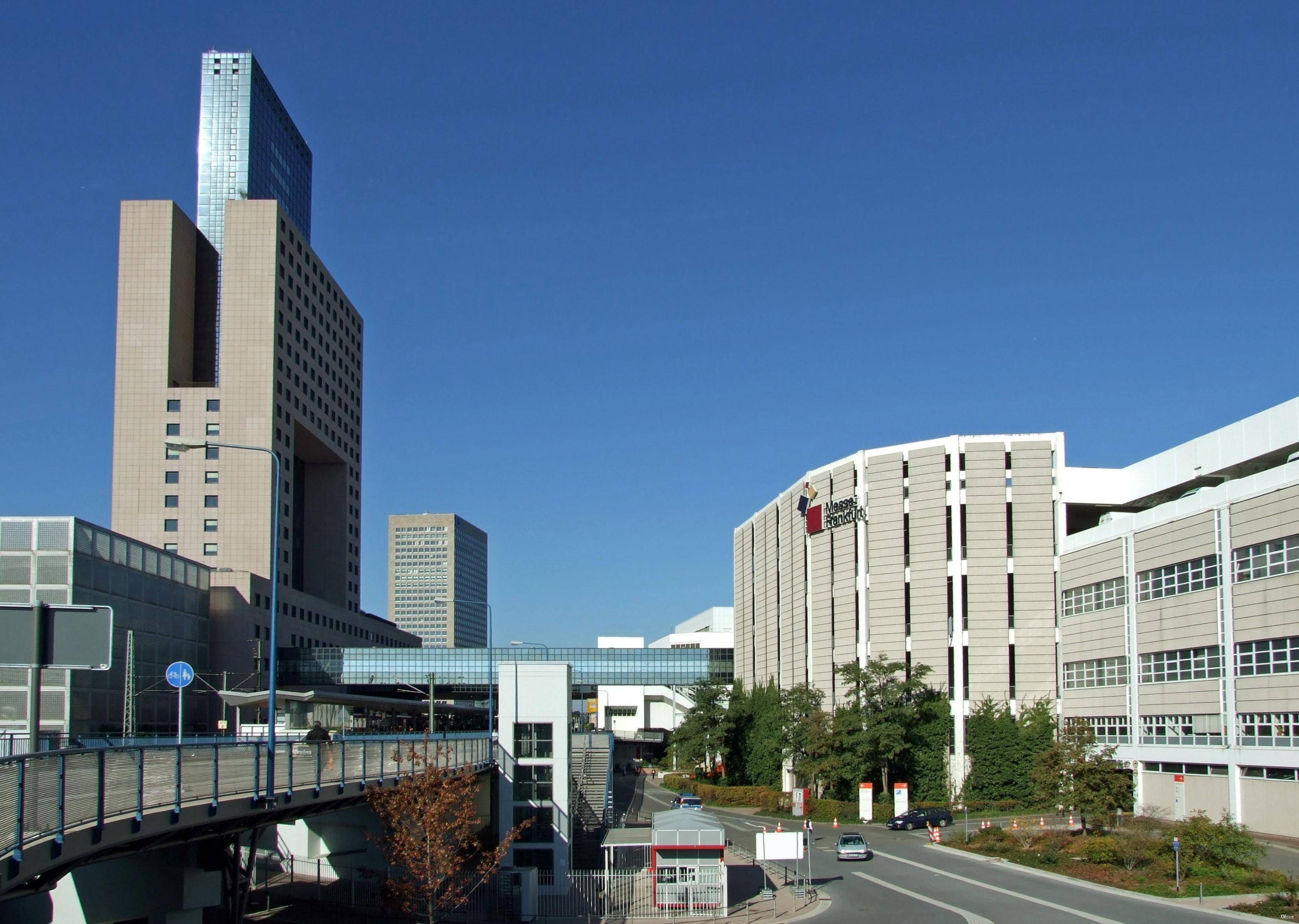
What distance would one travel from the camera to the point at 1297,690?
171 ft

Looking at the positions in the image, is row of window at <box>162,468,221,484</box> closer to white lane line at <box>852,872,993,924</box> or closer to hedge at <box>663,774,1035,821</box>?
hedge at <box>663,774,1035,821</box>

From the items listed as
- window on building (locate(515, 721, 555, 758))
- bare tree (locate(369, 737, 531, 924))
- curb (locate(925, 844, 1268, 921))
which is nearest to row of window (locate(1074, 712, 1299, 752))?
curb (locate(925, 844, 1268, 921))

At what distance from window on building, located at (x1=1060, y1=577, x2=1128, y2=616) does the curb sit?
1812 cm

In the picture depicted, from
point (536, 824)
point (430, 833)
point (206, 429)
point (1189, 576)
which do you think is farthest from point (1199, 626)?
point (206, 429)

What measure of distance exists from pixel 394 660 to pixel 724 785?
144ft

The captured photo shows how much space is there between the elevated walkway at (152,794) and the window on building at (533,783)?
8.99 meters

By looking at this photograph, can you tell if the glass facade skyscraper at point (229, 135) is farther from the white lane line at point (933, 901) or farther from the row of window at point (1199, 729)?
the white lane line at point (933, 901)

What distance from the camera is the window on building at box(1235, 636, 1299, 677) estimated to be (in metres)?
52.7

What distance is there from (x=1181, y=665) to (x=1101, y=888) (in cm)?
2103

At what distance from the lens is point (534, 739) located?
4419cm

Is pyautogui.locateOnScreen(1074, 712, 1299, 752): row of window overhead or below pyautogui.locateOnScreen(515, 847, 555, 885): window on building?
overhead

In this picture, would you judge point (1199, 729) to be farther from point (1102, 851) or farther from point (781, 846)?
point (781, 846)

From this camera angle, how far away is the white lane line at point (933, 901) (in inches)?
1449

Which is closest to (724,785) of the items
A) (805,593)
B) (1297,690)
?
(805,593)
